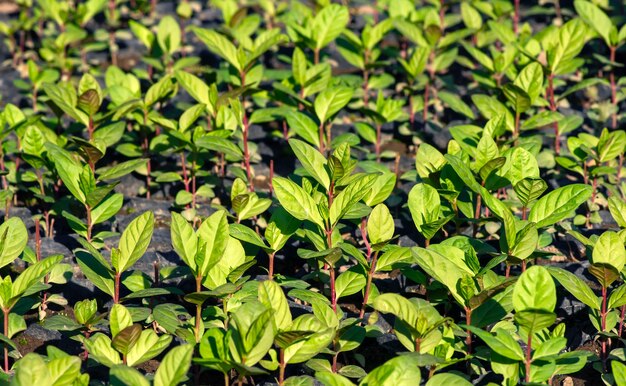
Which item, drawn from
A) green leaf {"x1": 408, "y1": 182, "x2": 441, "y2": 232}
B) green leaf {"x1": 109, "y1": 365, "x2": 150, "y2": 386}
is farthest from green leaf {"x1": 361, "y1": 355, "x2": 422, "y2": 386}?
green leaf {"x1": 408, "y1": 182, "x2": 441, "y2": 232}

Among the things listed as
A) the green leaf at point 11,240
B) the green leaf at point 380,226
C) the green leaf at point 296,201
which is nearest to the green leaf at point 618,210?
the green leaf at point 380,226

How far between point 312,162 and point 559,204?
0.95 m

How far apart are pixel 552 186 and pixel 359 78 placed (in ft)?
3.96

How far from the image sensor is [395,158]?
14.3 ft

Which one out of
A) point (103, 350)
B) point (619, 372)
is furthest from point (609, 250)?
point (103, 350)

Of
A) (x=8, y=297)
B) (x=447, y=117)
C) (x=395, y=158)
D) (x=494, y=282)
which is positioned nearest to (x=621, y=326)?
(x=494, y=282)

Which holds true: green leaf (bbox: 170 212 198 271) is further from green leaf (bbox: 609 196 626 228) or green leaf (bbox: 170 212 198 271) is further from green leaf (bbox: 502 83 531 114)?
green leaf (bbox: 502 83 531 114)

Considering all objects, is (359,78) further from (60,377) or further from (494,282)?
(60,377)

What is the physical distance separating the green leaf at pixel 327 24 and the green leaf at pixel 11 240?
2.05m

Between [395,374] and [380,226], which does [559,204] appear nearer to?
[380,226]

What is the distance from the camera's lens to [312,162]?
3406 mm

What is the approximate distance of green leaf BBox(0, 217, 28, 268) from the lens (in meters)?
3.11

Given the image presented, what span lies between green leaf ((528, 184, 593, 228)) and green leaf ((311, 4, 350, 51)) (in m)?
1.79

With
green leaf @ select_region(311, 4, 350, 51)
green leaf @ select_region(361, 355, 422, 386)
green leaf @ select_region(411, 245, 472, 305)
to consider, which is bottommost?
green leaf @ select_region(361, 355, 422, 386)
